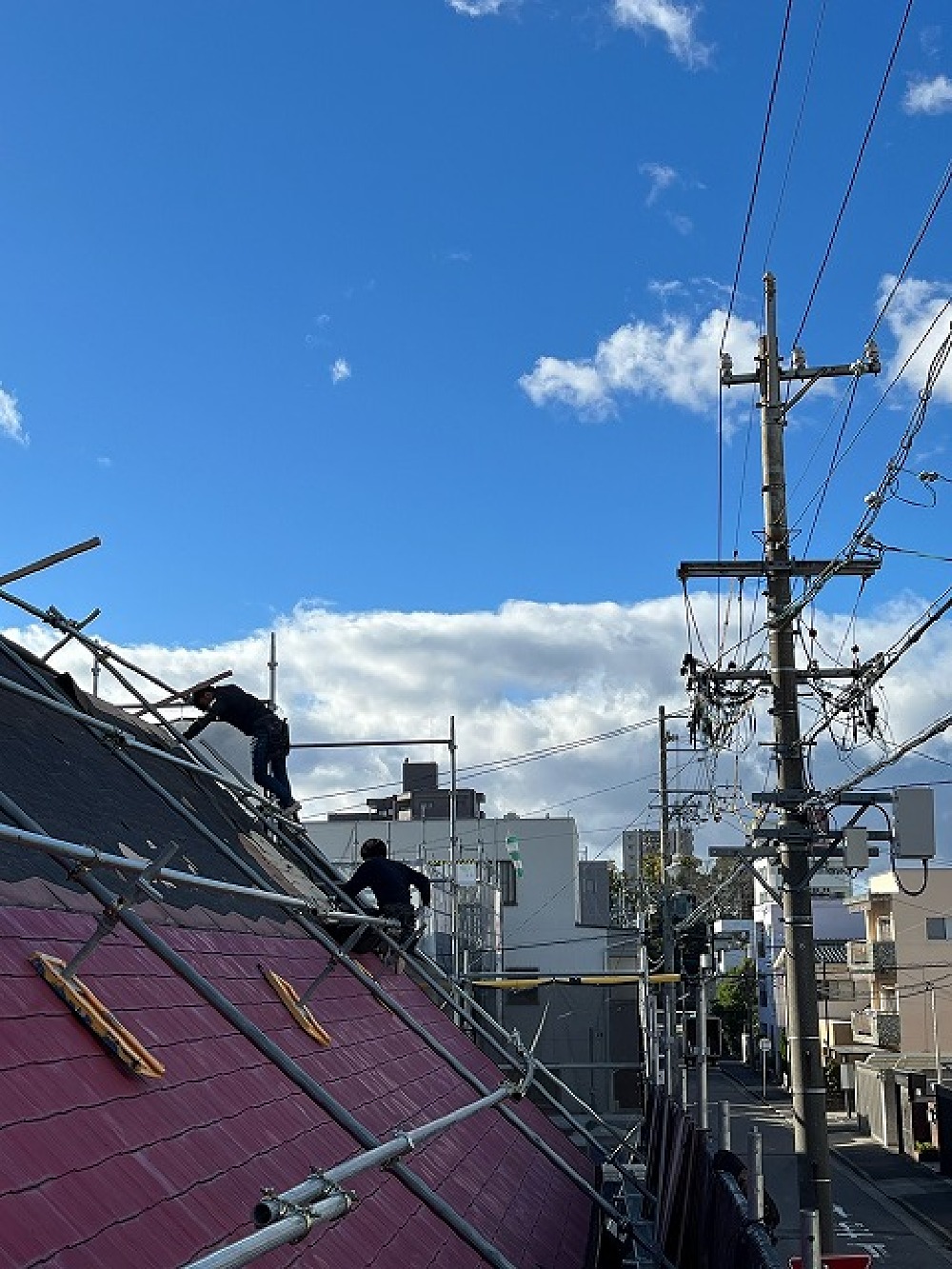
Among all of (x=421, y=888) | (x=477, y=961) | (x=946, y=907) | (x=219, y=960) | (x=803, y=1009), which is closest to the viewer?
(x=219, y=960)

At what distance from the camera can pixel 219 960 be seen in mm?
7531

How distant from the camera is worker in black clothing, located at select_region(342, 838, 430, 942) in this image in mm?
11836

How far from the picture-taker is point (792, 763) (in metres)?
17.1

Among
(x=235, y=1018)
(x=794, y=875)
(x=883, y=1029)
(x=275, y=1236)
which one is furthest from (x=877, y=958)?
(x=275, y=1236)

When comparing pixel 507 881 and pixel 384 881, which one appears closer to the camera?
pixel 384 881

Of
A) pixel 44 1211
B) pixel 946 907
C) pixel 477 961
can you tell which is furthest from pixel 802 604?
pixel 946 907

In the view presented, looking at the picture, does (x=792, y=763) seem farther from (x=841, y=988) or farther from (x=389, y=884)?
(x=841, y=988)

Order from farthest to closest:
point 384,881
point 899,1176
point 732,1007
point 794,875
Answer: point 732,1007 → point 899,1176 → point 794,875 → point 384,881

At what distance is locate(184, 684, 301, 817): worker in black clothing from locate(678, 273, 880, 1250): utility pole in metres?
6.27

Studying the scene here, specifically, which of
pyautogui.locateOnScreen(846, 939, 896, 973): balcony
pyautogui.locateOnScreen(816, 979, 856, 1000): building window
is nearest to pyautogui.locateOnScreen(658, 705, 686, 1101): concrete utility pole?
pyautogui.locateOnScreen(846, 939, 896, 973): balcony

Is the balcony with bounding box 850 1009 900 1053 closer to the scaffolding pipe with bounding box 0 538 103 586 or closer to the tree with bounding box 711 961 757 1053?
the tree with bounding box 711 961 757 1053

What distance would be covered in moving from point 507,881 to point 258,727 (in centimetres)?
3525

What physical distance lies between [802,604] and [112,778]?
9.95 meters

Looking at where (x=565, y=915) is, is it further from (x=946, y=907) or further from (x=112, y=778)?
(x=112, y=778)
